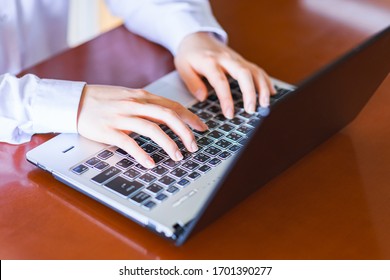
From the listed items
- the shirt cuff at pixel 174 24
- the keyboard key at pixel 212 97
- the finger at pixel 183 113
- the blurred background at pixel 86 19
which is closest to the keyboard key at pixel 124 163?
the finger at pixel 183 113

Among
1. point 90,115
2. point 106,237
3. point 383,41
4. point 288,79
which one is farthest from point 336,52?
point 106,237

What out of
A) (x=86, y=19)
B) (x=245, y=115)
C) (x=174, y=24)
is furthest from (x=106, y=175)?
(x=86, y=19)

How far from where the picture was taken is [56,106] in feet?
3.04

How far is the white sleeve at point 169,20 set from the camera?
3.71 ft

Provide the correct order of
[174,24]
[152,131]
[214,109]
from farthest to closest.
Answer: [174,24] → [214,109] → [152,131]

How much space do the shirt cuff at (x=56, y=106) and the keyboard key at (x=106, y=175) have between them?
0.11 meters

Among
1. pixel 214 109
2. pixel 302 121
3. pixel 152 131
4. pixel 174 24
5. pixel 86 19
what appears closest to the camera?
pixel 302 121

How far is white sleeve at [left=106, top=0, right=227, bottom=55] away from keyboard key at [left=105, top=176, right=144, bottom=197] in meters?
0.37

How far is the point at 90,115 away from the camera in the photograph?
0.92 meters

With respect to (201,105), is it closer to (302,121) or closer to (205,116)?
(205,116)

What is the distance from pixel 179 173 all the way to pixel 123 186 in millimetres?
71

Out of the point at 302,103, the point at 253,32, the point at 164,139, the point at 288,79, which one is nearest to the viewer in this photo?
the point at 302,103

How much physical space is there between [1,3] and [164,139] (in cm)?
57
